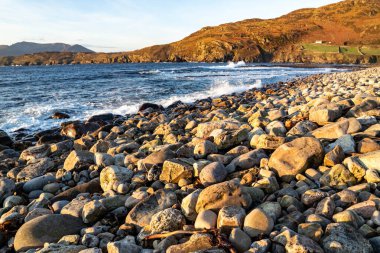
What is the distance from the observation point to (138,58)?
14088cm

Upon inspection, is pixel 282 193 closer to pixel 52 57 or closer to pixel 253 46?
pixel 253 46

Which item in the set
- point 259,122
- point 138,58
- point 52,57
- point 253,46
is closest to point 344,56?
point 253,46

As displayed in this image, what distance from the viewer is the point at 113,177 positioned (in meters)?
4.62

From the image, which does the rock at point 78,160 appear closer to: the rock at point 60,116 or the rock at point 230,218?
the rock at point 230,218

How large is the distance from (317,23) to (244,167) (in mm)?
129707

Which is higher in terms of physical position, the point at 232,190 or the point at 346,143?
the point at 346,143

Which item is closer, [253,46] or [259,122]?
[259,122]

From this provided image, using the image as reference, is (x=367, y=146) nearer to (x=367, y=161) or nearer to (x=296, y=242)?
(x=367, y=161)

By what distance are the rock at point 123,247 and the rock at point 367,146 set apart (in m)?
3.19

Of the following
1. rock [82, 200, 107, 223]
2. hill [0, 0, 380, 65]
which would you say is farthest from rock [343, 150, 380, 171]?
hill [0, 0, 380, 65]

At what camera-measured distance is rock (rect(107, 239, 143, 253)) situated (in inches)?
109

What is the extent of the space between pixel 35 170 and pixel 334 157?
5246 mm

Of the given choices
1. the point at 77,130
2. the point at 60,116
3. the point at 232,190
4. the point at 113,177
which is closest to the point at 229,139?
the point at 113,177

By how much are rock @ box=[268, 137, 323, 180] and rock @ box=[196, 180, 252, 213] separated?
0.91 meters
